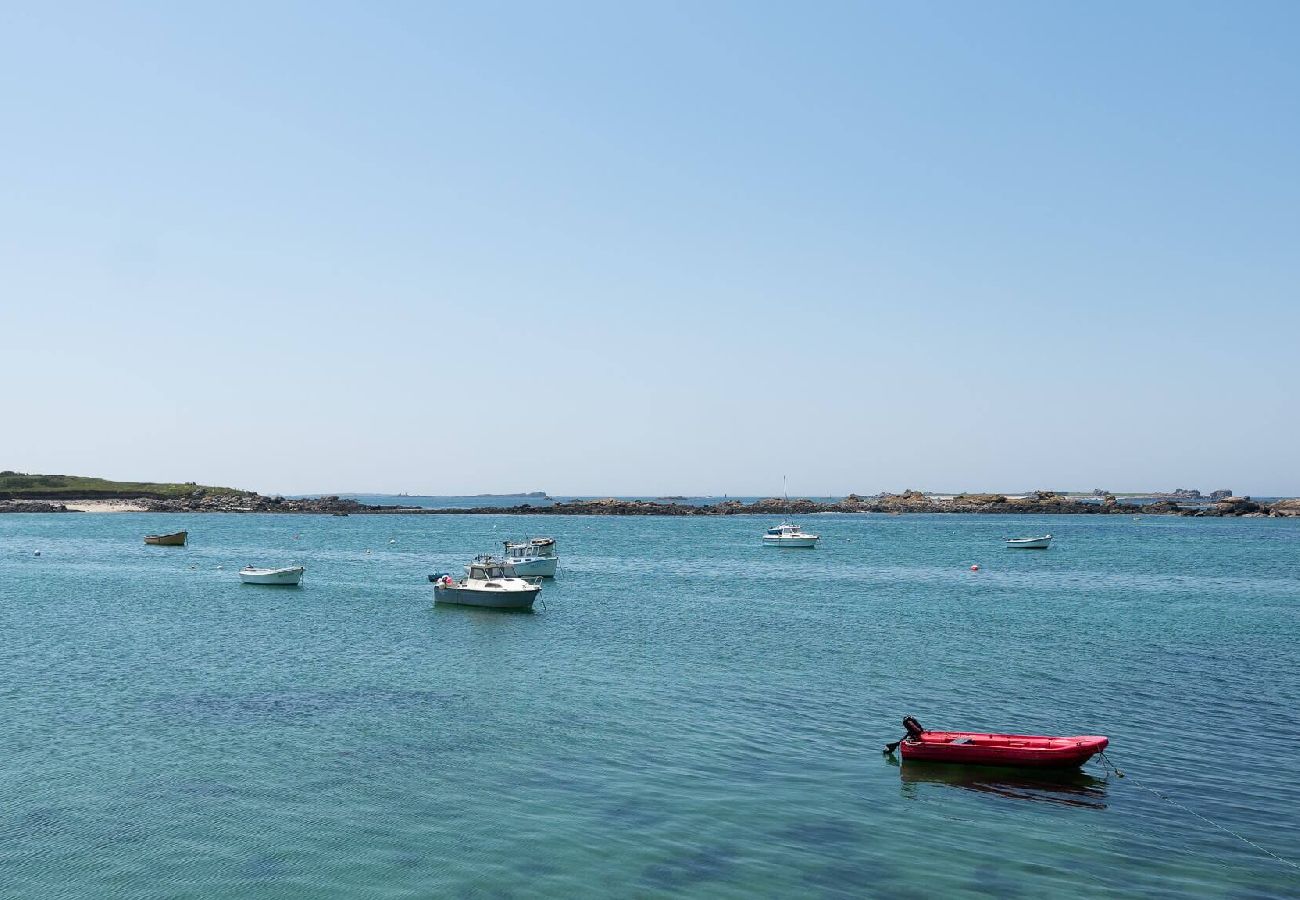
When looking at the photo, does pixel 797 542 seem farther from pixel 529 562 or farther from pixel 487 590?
pixel 487 590

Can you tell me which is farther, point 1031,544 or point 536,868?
point 1031,544

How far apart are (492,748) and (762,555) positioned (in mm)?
90997

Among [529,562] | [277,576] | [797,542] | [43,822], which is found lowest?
[43,822]

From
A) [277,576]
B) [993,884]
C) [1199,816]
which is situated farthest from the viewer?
[277,576]

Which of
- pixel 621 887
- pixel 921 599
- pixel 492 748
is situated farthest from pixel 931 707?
pixel 921 599

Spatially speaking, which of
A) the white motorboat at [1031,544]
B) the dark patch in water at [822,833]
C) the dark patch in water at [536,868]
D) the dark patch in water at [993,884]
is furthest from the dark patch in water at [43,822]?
the white motorboat at [1031,544]

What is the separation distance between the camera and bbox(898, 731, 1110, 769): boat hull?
26.2 meters

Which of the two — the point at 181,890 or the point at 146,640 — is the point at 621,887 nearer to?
the point at 181,890

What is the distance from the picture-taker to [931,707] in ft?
111

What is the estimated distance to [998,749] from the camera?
26.8 metres

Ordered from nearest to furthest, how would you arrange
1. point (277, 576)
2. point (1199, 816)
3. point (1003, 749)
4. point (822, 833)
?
point (822, 833), point (1199, 816), point (1003, 749), point (277, 576)

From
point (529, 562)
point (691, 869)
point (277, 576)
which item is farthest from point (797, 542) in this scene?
point (691, 869)

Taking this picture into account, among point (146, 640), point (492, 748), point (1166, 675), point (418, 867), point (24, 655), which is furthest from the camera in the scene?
point (146, 640)

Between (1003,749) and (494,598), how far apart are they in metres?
39.2
